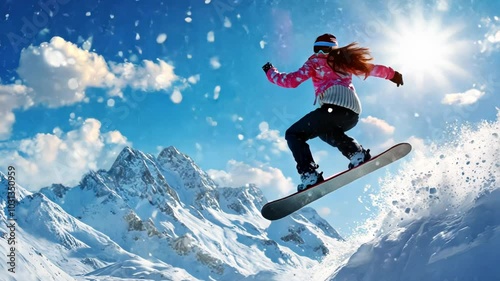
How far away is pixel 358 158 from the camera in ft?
21.6

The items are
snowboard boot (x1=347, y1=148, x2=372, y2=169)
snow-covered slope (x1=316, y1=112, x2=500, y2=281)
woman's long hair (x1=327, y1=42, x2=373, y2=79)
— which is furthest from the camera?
snowboard boot (x1=347, y1=148, x2=372, y2=169)

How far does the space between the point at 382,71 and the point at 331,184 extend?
6.16 feet

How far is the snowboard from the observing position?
6625 mm

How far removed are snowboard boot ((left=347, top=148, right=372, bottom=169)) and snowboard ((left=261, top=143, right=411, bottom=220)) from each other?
0.17 ft

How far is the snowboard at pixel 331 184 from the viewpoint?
662cm

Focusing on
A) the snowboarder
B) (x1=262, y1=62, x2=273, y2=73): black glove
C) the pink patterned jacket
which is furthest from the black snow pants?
(x1=262, y1=62, x2=273, y2=73): black glove

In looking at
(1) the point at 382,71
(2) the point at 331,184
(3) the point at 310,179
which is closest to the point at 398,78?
(1) the point at 382,71

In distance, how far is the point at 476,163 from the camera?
6.02m

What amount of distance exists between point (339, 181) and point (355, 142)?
659 millimetres

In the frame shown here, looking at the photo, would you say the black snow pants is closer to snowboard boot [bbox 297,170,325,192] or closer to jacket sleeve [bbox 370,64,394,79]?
snowboard boot [bbox 297,170,325,192]

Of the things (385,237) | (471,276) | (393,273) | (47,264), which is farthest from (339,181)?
(47,264)

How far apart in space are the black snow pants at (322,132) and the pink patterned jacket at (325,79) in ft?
0.46

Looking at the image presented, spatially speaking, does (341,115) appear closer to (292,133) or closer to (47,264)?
(292,133)

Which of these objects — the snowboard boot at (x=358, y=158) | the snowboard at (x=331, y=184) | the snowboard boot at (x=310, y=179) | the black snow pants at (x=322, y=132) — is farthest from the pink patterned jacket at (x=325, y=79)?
the snowboard boot at (x=310, y=179)
